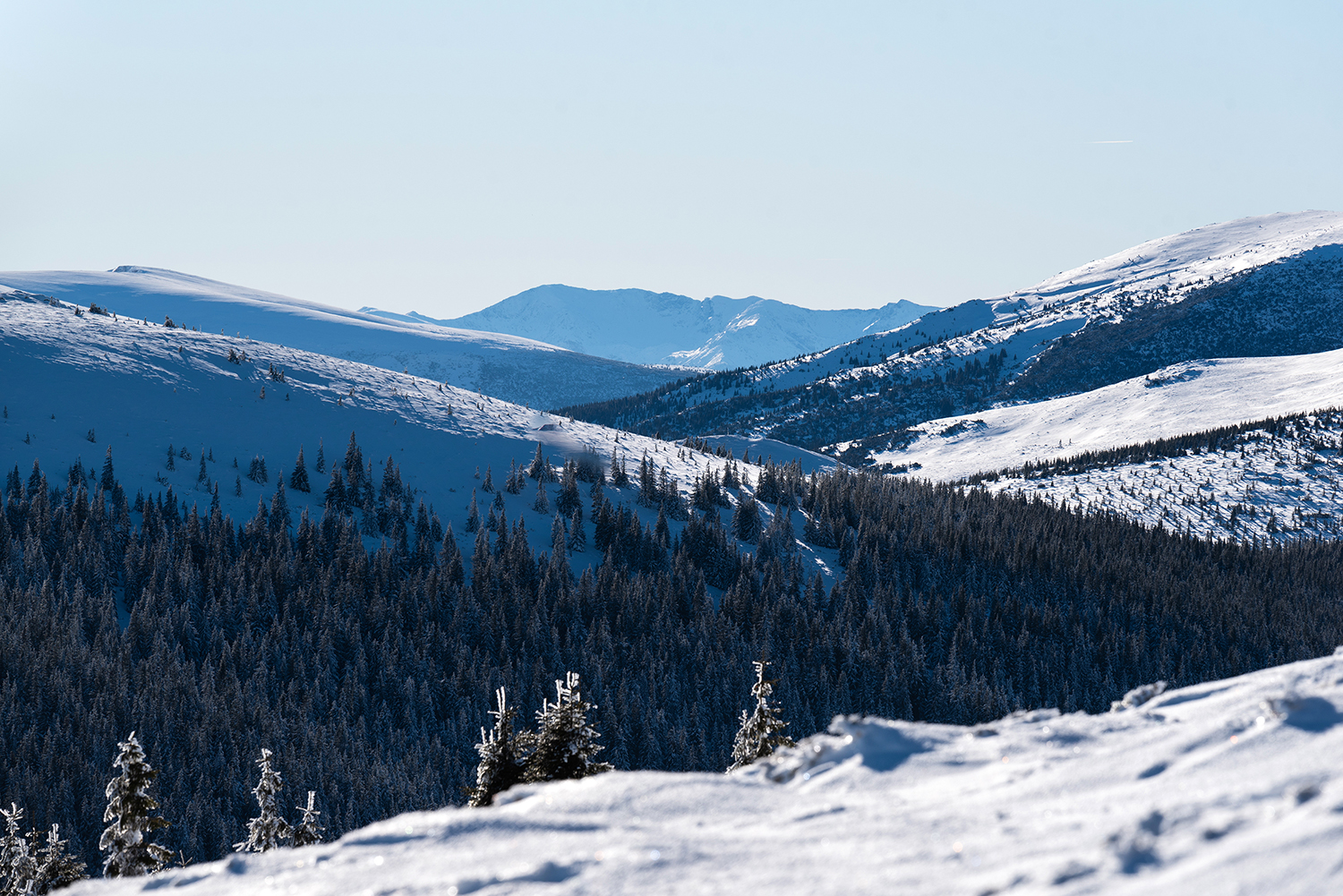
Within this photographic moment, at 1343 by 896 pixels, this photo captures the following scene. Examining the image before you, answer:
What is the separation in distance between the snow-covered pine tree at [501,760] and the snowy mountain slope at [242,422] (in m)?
81.9

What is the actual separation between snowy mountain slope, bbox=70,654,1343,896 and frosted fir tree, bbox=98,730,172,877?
65.1 feet

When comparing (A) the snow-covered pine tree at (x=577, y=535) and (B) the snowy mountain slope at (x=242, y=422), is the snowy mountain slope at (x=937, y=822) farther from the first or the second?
(A) the snow-covered pine tree at (x=577, y=535)

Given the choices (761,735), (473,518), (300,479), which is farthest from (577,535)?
(761,735)

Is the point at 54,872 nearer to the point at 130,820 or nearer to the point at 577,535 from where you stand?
the point at 130,820

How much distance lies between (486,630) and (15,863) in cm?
6243

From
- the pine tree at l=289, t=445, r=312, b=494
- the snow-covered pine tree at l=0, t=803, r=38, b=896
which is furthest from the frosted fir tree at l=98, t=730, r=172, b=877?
the pine tree at l=289, t=445, r=312, b=494

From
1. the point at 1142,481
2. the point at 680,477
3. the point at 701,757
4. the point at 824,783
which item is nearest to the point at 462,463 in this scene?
the point at 680,477

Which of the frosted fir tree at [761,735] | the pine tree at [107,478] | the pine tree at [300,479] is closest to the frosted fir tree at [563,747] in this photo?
the frosted fir tree at [761,735]

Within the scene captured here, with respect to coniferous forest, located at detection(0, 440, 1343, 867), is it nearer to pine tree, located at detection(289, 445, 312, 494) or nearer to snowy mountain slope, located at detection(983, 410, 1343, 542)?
pine tree, located at detection(289, 445, 312, 494)

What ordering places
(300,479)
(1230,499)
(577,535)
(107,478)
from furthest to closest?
(1230,499)
(577,535)
(300,479)
(107,478)

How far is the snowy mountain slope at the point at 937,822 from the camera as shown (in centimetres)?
938

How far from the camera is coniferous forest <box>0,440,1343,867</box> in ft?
237

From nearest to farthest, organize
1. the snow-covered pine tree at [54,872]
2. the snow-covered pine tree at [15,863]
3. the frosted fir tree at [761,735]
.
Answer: the snow-covered pine tree at [54,872] → the snow-covered pine tree at [15,863] → the frosted fir tree at [761,735]

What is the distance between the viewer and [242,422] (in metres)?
119
